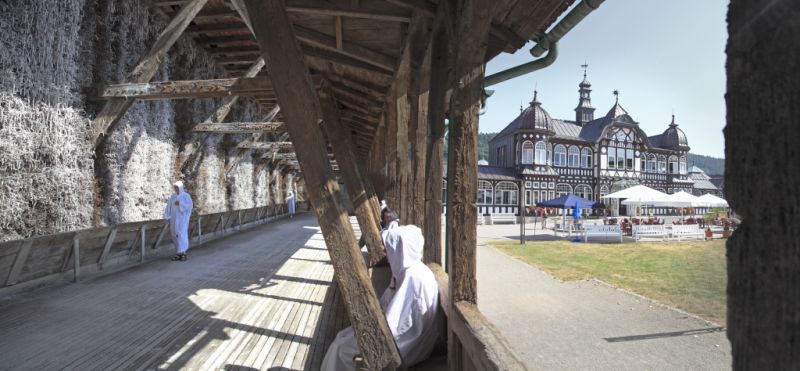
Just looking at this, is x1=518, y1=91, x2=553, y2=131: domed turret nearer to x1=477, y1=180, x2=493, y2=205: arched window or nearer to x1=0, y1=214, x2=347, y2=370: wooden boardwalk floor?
x1=477, y1=180, x2=493, y2=205: arched window

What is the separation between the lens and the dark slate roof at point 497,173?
3100 centimetres

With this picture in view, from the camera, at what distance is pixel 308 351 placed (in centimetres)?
382

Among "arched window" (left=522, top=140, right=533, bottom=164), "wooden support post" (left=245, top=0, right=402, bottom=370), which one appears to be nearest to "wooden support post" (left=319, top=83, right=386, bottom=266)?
"wooden support post" (left=245, top=0, right=402, bottom=370)

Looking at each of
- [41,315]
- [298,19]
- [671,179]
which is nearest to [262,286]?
[41,315]

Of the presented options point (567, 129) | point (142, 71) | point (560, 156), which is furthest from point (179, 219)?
point (567, 129)

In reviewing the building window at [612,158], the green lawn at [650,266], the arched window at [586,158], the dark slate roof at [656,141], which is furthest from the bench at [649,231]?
the dark slate roof at [656,141]

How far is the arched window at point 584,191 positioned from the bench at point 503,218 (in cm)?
846

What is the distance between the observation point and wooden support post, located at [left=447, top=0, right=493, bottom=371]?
2.30 meters

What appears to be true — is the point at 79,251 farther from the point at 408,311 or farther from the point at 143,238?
the point at 408,311

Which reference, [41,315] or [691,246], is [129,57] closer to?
[41,315]

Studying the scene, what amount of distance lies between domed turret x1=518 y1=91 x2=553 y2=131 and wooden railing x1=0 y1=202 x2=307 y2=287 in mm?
26752

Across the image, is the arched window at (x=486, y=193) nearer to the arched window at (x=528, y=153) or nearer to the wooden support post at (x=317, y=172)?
the arched window at (x=528, y=153)

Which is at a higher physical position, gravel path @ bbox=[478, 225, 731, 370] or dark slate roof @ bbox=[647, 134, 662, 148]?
dark slate roof @ bbox=[647, 134, 662, 148]

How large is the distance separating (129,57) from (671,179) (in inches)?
1687
